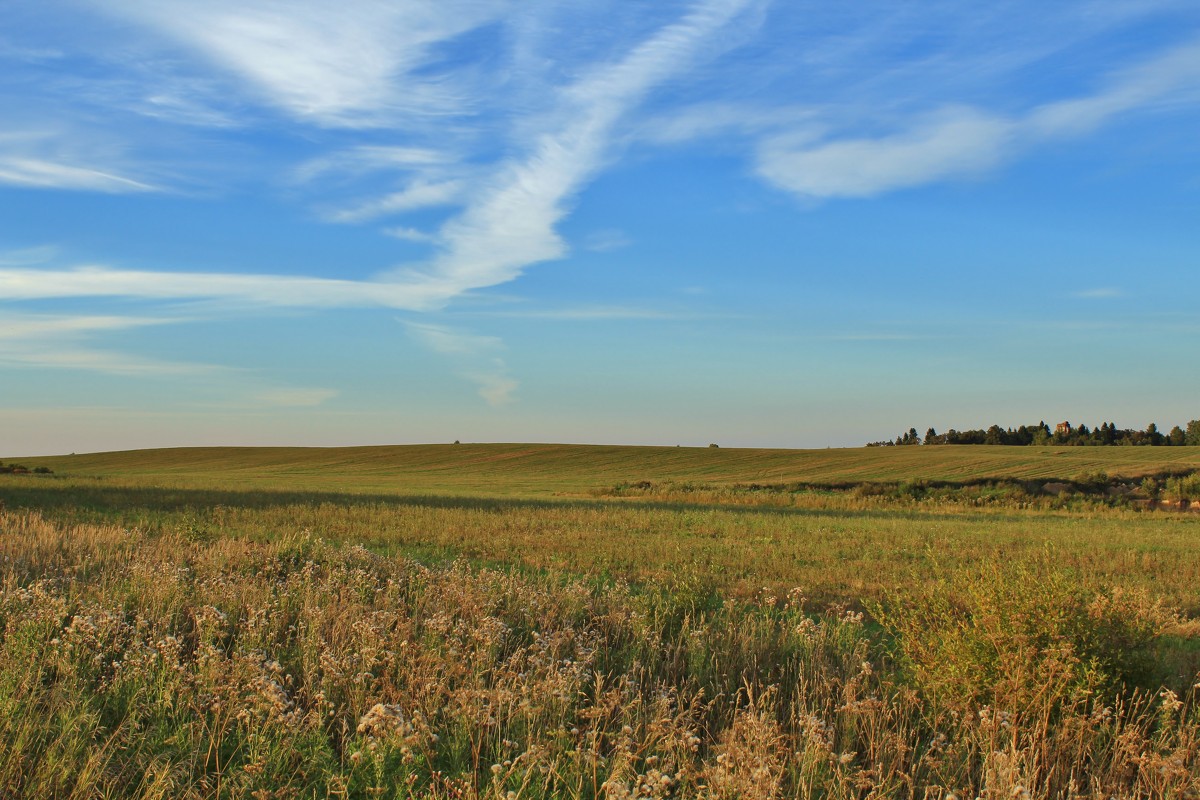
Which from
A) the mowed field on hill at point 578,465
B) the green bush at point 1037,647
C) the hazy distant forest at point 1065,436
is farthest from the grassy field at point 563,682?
the hazy distant forest at point 1065,436

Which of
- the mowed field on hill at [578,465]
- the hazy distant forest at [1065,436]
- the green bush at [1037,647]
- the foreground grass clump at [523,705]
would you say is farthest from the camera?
the hazy distant forest at [1065,436]

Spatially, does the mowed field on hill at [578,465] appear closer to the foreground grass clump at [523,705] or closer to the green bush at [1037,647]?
the foreground grass clump at [523,705]

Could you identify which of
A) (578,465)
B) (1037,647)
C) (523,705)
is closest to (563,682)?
(523,705)

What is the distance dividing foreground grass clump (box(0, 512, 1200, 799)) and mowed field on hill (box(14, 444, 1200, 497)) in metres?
39.6

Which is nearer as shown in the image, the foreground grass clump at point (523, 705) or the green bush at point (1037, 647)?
the foreground grass clump at point (523, 705)

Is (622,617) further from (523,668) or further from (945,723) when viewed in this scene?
(945,723)

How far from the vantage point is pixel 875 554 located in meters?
19.2

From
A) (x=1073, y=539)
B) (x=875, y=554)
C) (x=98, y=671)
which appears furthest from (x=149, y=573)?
(x=1073, y=539)

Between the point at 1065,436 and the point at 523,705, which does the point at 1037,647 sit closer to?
the point at 523,705

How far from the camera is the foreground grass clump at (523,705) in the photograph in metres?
5.43

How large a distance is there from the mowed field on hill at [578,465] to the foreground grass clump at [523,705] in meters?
39.6

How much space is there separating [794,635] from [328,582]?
5655 millimetres

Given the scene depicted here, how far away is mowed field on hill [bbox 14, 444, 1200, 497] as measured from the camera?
5750 centimetres

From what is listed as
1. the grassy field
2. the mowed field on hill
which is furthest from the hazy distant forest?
the grassy field
